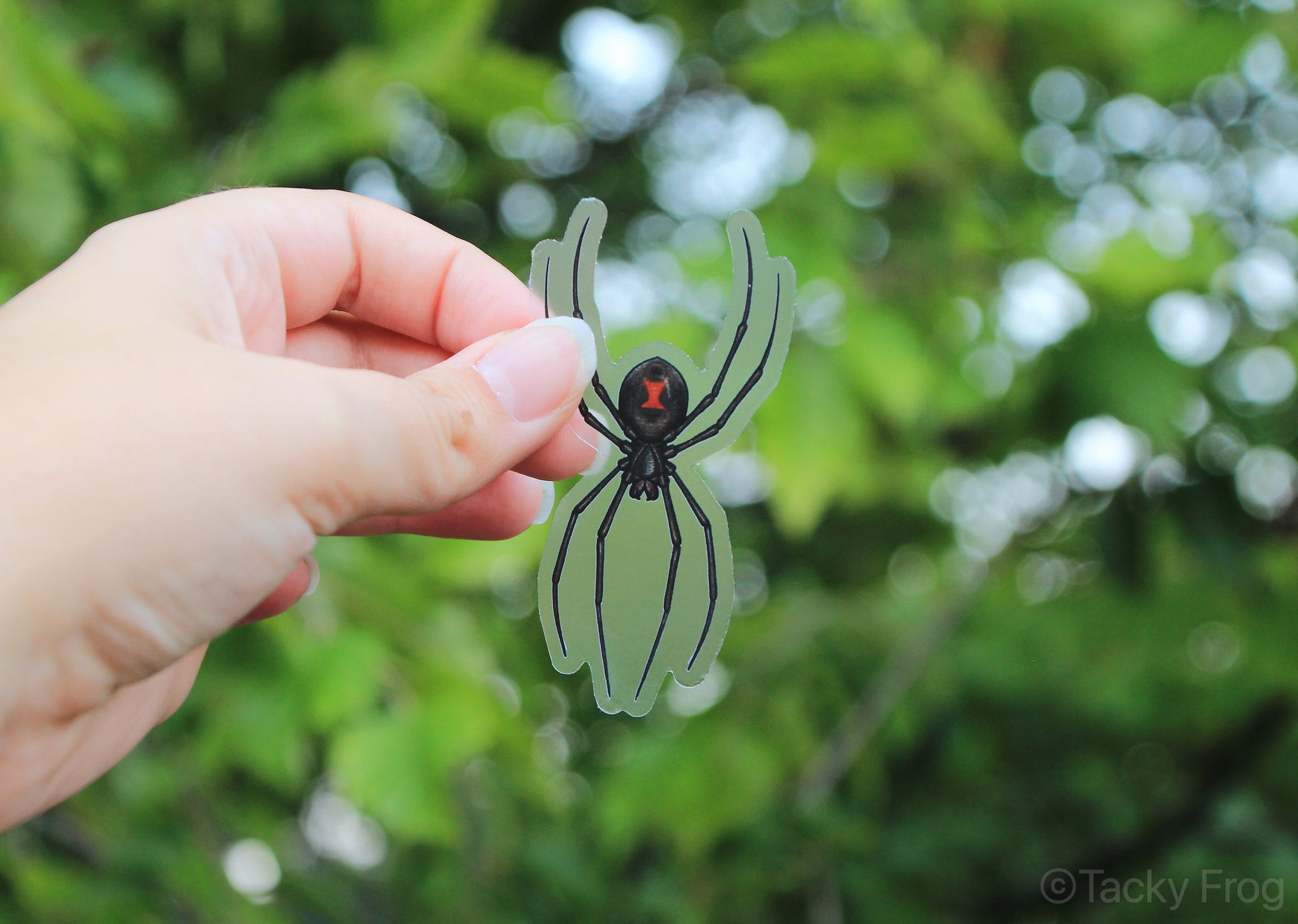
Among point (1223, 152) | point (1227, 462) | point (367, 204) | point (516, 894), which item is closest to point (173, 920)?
point (516, 894)

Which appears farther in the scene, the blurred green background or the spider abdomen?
the blurred green background

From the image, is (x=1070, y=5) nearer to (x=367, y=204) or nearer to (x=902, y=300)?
(x=902, y=300)

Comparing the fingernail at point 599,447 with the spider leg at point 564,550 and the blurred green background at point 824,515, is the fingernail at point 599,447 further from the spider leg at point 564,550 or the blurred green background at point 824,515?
the blurred green background at point 824,515

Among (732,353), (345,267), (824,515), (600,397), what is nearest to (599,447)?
(600,397)

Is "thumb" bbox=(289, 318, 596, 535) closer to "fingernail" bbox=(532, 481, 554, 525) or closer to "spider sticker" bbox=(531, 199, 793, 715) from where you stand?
"spider sticker" bbox=(531, 199, 793, 715)

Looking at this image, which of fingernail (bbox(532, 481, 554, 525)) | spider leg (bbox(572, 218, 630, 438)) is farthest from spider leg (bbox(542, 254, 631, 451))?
fingernail (bbox(532, 481, 554, 525))

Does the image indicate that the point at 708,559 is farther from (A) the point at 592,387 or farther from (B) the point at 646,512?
(A) the point at 592,387
